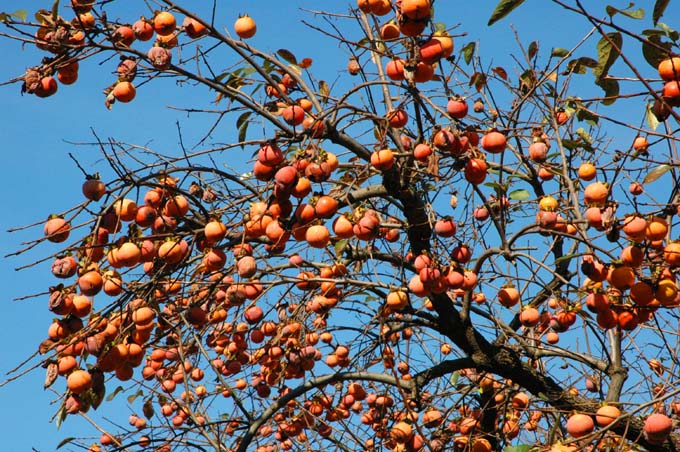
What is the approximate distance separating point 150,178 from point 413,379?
1.83 meters

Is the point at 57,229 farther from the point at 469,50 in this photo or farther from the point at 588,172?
the point at 588,172

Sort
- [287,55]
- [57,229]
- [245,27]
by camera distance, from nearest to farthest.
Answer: [57,229]
[245,27]
[287,55]

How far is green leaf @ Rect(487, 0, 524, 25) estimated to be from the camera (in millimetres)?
2074

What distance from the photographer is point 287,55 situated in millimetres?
3377

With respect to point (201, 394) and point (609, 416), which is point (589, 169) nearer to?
point (609, 416)

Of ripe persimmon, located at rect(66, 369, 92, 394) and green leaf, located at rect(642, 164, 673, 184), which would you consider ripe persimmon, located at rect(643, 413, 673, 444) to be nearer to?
green leaf, located at rect(642, 164, 673, 184)

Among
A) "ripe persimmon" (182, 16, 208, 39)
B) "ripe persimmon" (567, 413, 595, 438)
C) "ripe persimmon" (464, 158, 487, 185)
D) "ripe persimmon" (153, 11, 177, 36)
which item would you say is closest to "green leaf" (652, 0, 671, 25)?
"ripe persimmon" (464, 158, 487, 185)

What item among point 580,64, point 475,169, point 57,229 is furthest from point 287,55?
point 580,64

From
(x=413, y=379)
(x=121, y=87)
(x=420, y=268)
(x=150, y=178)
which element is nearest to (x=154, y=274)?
(x=150, y=178)

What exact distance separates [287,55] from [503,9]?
146cm

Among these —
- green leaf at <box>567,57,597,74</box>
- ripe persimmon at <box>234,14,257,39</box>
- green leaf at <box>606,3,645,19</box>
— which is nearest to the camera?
green leaf at <box>606,3,645,19</box>

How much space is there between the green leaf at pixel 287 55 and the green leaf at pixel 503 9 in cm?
140

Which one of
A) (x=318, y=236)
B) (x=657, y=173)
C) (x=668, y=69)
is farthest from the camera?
(x=318, y=236)

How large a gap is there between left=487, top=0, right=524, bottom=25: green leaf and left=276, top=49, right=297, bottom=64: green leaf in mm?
1402
